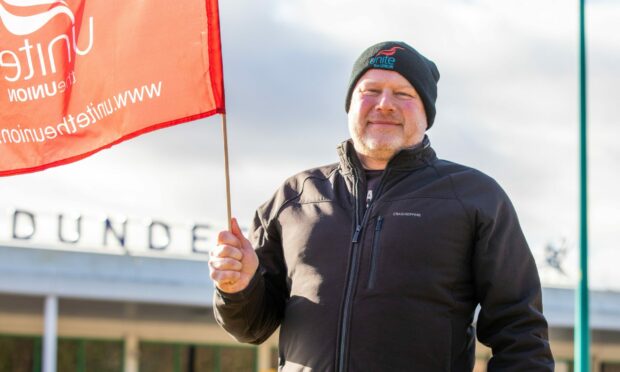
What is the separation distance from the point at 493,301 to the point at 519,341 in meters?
0.16

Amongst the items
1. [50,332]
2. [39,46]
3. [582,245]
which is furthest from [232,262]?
[50,332]

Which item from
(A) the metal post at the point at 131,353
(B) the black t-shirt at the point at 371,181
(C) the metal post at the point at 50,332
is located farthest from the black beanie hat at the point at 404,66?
(A) the metal post at the point at 131,353

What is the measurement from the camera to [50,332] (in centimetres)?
2592

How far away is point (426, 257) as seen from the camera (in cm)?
454

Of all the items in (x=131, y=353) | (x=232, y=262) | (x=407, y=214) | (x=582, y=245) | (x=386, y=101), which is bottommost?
(x=232, y=262)

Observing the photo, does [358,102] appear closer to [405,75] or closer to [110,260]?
[405,75]

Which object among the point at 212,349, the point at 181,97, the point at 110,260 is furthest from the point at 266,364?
the point at 181,97

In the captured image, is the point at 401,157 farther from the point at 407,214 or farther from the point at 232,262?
the point at 232,262

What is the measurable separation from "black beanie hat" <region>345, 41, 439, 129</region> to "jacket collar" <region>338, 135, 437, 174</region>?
16cm

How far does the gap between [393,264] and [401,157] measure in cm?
41

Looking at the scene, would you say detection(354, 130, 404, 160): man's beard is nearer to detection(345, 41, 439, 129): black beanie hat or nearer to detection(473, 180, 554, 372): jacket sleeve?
detection(345, 41, 439, 129): black beanie hat

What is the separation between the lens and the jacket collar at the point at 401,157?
4.72 metres

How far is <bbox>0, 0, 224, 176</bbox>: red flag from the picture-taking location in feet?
16.5

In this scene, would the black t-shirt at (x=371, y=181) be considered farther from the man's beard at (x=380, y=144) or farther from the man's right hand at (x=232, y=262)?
the man's right hand at (x=232, y=262)
